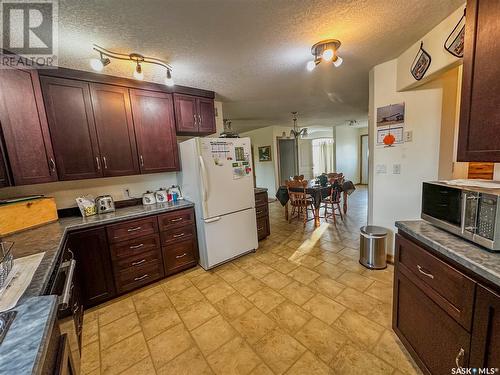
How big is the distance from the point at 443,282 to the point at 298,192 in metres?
2.96

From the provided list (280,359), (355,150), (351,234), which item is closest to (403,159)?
(351,234)

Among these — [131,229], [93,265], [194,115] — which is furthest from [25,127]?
[194,115]

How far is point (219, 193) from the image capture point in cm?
257

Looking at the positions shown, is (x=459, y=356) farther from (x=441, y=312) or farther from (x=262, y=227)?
(x=262, y=227)

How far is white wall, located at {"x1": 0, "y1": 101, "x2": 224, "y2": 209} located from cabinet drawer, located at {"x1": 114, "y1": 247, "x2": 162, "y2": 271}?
86cm

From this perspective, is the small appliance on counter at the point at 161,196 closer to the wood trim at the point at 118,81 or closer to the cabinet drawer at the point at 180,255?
the cabinet drawer at the point at 180,255

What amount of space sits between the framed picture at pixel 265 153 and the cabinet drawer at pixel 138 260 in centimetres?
446

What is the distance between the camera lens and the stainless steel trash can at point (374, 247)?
2.35 m

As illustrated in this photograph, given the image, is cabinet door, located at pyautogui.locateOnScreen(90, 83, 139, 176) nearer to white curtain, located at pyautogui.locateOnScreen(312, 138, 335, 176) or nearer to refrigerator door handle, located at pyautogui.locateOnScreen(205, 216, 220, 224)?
refrigerator door handle, located at pyautogui.locateOnScreen(205, 216, 220, 224)

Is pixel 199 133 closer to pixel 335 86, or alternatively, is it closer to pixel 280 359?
pixel 335 86

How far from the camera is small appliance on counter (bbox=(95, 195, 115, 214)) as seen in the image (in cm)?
234

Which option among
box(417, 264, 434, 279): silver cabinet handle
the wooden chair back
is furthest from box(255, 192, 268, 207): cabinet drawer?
box(417, 264, 434, 279): silver cabinet handle

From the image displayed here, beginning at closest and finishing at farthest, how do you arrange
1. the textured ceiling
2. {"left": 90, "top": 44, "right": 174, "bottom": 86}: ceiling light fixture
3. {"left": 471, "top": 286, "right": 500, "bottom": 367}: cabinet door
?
{"left": 471, "top": 286, "right": 500, "bottom": 367}: cabinet door → the textured ceiling → {"left": 90, "top": 44, "right": 174, "bottom": 86}: ceiling light fixture

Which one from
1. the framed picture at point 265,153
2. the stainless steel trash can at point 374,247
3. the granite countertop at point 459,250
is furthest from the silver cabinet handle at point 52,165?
the framed picture at point 265,153
